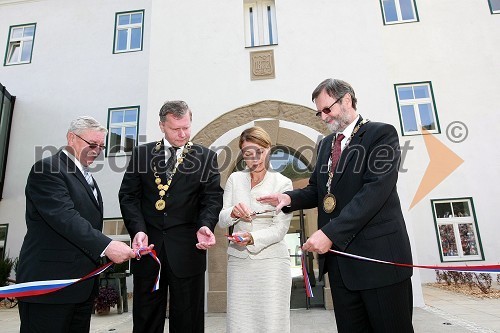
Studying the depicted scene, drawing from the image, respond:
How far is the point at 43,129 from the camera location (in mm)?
10609

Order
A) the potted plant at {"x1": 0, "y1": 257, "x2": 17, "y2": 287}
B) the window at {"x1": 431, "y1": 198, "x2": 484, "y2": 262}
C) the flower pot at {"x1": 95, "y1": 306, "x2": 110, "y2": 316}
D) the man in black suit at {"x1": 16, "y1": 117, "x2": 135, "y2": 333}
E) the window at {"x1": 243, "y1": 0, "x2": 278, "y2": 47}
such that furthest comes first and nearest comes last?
the window at {"x1": 431, "y1": 198, "x2": 484, "y2": 262} < the potted plant at {"x1": 0, "y1": 257, "x2": 17, "y2": 287} < the window at {"x1": 243, "y1": 0, "x2": 278, "y2": 47} < the flower pot at {"x1": 95, "y1": 306, "x2": 110, "y2": 316} < the man in black suit at {"x1": 16, "y1": 117, "x2": 135, "y2": 333}

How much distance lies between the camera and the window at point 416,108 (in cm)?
973

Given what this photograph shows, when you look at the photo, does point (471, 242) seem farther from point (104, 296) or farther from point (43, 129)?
point (43, 129)

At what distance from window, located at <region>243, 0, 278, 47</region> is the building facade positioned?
3cm

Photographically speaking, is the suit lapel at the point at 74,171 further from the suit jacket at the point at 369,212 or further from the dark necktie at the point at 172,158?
the suit jacket at the point at 369,212

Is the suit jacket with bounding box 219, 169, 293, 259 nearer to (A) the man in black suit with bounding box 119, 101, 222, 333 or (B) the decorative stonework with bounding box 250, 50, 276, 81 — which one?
(A) the man in black suit with bounding box 119, 101, 222, 333

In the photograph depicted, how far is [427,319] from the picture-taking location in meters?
4.97

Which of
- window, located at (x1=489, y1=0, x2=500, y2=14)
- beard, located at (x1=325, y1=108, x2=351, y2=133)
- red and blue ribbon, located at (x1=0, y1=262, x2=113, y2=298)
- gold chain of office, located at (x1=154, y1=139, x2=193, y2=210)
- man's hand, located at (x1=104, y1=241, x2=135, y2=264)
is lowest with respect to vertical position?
red and blue ribbon, located at (x1=0, y1=262, x2=113, y2=298)

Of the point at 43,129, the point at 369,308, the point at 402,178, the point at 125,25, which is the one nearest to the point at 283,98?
the point at 402,178

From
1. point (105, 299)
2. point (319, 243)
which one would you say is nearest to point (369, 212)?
point (319, 243)

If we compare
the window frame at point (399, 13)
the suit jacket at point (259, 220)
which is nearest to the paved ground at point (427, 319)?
the suit jacket at point (259, 220)

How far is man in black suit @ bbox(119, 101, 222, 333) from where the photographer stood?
2.38m

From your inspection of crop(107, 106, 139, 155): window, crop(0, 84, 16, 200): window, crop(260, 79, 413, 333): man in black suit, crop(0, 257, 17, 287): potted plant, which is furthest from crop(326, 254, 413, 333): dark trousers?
crop(0, 84, 16, 200): window

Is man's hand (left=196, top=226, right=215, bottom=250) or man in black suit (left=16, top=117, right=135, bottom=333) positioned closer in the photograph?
man in black suit (left=16, top=117, right=135, bottom=333)
